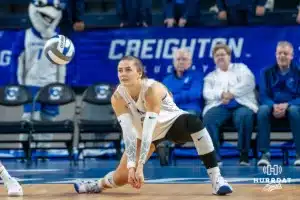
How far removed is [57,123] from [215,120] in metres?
2.62

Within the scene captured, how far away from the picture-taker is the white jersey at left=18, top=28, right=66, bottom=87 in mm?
12438

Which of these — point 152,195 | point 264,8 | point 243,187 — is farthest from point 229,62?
point 152,195

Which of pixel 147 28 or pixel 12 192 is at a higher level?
pixel 147 28

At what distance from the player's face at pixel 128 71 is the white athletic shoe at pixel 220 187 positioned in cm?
119

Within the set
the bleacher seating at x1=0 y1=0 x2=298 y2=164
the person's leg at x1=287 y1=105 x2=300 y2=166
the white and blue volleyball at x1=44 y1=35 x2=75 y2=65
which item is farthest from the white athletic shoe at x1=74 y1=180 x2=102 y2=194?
the bleacher seating at x1=0 y1=0 x2=298 y2=164

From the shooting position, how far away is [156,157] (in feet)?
39.5

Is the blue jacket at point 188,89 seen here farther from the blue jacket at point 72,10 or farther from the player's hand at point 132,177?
the player's hand at point 132,177

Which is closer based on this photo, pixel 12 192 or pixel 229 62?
pixel 12 192

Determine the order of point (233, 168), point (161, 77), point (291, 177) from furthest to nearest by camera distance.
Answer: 1. point (161, 77)
2. point (233, 168)
3. point (291, 177)

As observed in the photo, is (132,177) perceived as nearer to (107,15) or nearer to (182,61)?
(182,61)

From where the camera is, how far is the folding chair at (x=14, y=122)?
11695mm

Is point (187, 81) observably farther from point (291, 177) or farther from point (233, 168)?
point (291, 177)

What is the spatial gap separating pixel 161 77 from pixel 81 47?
150 cm

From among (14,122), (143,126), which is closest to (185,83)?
(14,122)
